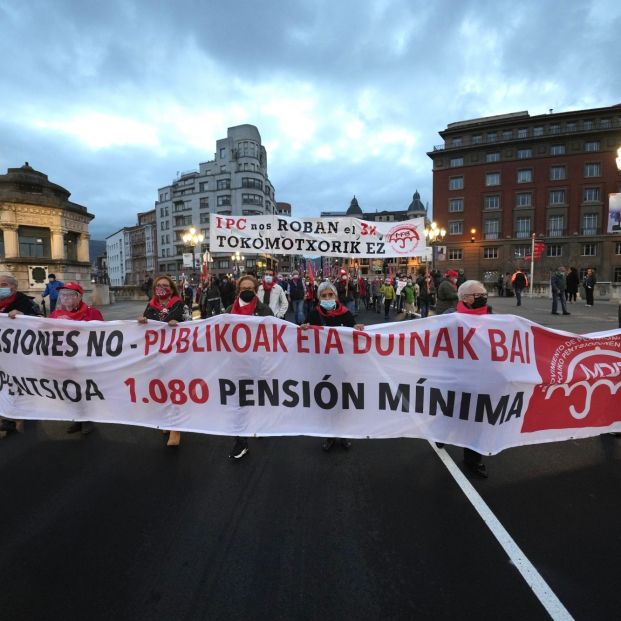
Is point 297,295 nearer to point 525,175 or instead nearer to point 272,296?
point 272,296

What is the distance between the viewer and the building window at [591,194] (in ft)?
172

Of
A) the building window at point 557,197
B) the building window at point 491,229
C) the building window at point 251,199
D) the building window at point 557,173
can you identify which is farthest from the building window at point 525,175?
the building window at point 251,199

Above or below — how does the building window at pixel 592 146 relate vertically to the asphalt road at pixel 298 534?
above

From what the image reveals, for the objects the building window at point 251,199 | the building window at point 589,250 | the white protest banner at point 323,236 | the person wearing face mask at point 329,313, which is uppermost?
the building window at point 251,199

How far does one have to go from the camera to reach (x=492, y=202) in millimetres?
56281

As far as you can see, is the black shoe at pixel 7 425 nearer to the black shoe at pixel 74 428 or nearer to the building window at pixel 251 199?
the black shoe at pixel 74 428

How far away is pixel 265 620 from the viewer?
212 centimetres

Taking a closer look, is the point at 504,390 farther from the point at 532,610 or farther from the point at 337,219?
the point at 337,219

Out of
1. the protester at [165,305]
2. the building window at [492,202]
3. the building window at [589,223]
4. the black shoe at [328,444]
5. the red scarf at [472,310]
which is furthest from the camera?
the building window at [492,202]

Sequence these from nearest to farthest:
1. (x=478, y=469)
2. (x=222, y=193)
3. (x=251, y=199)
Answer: (x=478, y=469) < (x=251, y=199) < (x=222, y=193)

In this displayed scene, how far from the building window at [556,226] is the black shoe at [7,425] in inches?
2455

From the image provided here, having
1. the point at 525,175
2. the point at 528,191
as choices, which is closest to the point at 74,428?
the point at 528,191

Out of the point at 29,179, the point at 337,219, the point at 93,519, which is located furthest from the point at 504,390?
the point at 29,179

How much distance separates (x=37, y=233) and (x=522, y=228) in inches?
2238
